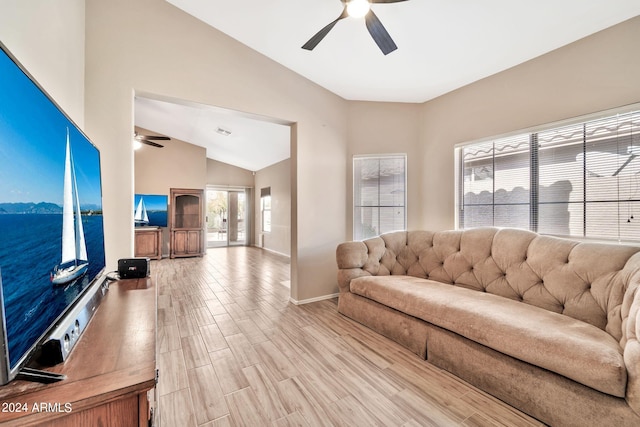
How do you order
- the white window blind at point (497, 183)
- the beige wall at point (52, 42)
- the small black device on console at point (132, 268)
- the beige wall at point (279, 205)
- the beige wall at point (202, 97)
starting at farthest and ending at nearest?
the beige wall at point (279, 205)
the white window blind at point (497, 183)
the beige wall at point (202, 97)
the small black device on console at point (132, 268)
the beige wall at point (52, 42)

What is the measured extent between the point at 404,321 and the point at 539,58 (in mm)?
2873

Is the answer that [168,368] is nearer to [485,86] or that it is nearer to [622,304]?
[622,304]

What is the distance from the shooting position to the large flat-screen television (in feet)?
2.27

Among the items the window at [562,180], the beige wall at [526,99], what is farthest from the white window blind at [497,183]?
the beige wall at [526,99]

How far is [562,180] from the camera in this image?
8.03 feet

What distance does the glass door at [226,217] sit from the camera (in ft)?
29.2

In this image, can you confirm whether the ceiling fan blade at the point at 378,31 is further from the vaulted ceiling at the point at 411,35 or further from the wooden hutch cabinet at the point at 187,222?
the wooden hutch cabinet at the point at 187,222

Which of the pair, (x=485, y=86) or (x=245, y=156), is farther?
(x=245, y=156)

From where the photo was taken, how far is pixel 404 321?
2338 mm

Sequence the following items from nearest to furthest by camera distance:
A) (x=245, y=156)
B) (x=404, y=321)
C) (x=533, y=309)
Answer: (x=533, y=309) → (x=404, y=321) → (x=245, y=156)

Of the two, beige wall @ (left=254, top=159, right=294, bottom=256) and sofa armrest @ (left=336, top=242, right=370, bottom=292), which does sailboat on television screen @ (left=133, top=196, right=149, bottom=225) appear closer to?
beige wall @ (left=254, top=159, right=294, bottom=256)

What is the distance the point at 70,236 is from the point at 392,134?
3.64 metres

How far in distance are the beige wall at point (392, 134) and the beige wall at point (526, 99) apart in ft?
0.33

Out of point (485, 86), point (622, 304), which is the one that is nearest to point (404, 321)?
point (622, 304)
